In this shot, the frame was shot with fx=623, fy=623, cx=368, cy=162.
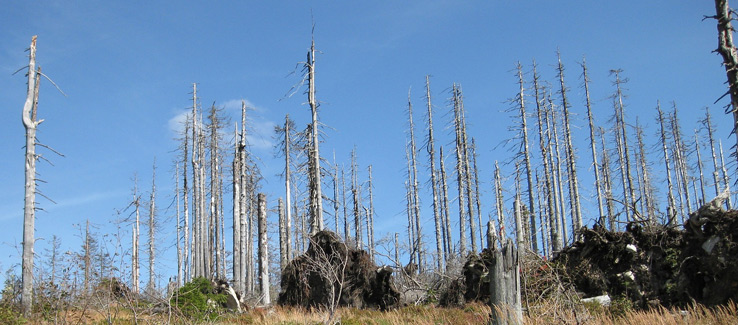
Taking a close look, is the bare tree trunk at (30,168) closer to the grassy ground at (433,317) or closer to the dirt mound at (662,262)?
the grassy ground at (433,317)

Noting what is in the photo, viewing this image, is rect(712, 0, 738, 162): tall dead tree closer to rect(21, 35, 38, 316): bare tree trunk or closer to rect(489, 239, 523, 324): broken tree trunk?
rect(489, 239, 523, 324): broken tree trunk

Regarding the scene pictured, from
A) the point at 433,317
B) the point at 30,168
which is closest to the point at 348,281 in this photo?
the point at 433,317

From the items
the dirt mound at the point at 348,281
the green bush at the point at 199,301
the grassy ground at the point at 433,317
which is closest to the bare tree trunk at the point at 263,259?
the dirt mound at the point at 348,281

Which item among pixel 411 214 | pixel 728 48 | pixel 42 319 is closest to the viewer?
pixel 728 48

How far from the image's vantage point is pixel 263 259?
24281 mm

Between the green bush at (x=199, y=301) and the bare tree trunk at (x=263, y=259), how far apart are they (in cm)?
581

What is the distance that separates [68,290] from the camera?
12.6 m

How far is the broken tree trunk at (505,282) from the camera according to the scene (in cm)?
1028

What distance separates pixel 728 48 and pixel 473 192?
25.4 metres

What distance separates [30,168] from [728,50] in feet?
59.7

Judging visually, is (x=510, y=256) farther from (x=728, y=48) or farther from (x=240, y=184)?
(x=240, y=184)

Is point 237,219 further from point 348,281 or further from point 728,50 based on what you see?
point 728,50

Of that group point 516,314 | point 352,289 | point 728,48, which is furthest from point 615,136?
point 516,314

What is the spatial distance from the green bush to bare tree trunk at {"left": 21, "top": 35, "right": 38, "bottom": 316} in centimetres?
441
